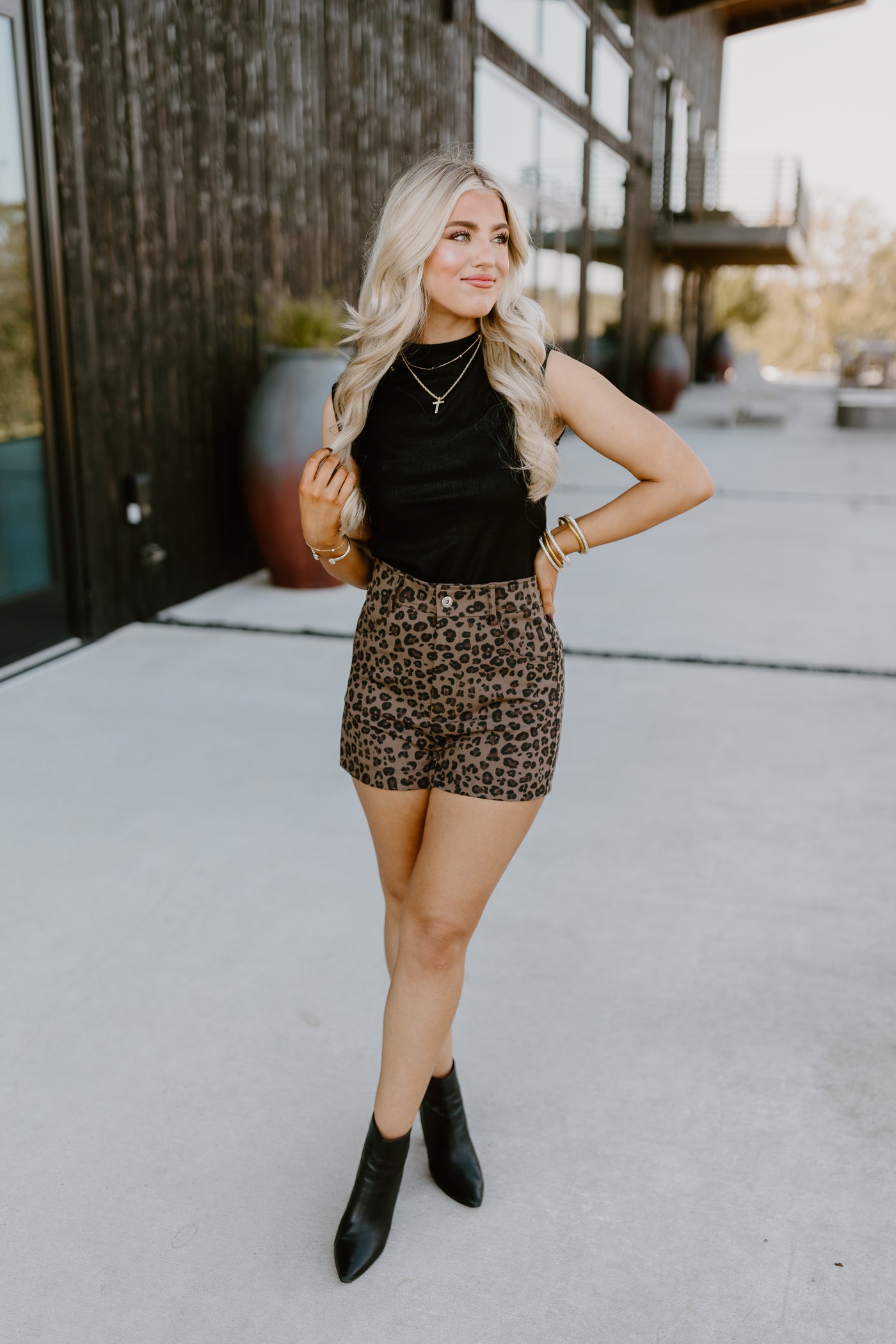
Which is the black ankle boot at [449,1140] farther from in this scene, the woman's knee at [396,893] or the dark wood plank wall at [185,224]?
the dark wood plank wall at [185,224]

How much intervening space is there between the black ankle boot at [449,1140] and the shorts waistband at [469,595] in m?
0.79

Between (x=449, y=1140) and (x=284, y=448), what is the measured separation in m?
4.83

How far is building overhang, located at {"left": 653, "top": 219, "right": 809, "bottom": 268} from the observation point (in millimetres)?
20828

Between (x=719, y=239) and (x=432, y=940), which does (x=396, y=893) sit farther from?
(x=719, y=239)

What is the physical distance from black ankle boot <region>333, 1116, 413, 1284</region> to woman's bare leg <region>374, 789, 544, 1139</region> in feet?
0.09

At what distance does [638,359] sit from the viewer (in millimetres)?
19641

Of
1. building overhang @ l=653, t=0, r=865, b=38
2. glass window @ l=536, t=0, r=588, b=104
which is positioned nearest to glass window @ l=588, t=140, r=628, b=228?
glass window @ l=536, t=0, r=588, b=104

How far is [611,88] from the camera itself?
17.0 metres

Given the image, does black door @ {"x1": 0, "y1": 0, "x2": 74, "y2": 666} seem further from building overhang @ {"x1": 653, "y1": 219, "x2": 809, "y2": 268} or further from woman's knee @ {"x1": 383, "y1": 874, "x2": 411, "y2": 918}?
building overhang @ {"x1": 653, "y1": 219, "x2": 809, "y2": 268}

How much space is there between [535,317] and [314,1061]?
148 cm

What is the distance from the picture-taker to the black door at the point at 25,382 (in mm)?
4875

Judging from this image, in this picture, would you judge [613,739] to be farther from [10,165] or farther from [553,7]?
[553,7]

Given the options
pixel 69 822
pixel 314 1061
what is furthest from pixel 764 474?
pixel 314 1061

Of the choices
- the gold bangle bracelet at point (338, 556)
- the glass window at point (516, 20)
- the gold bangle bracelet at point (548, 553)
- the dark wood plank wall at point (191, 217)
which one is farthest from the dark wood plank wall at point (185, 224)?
the gold bangle bracelet at point (548, 553)
